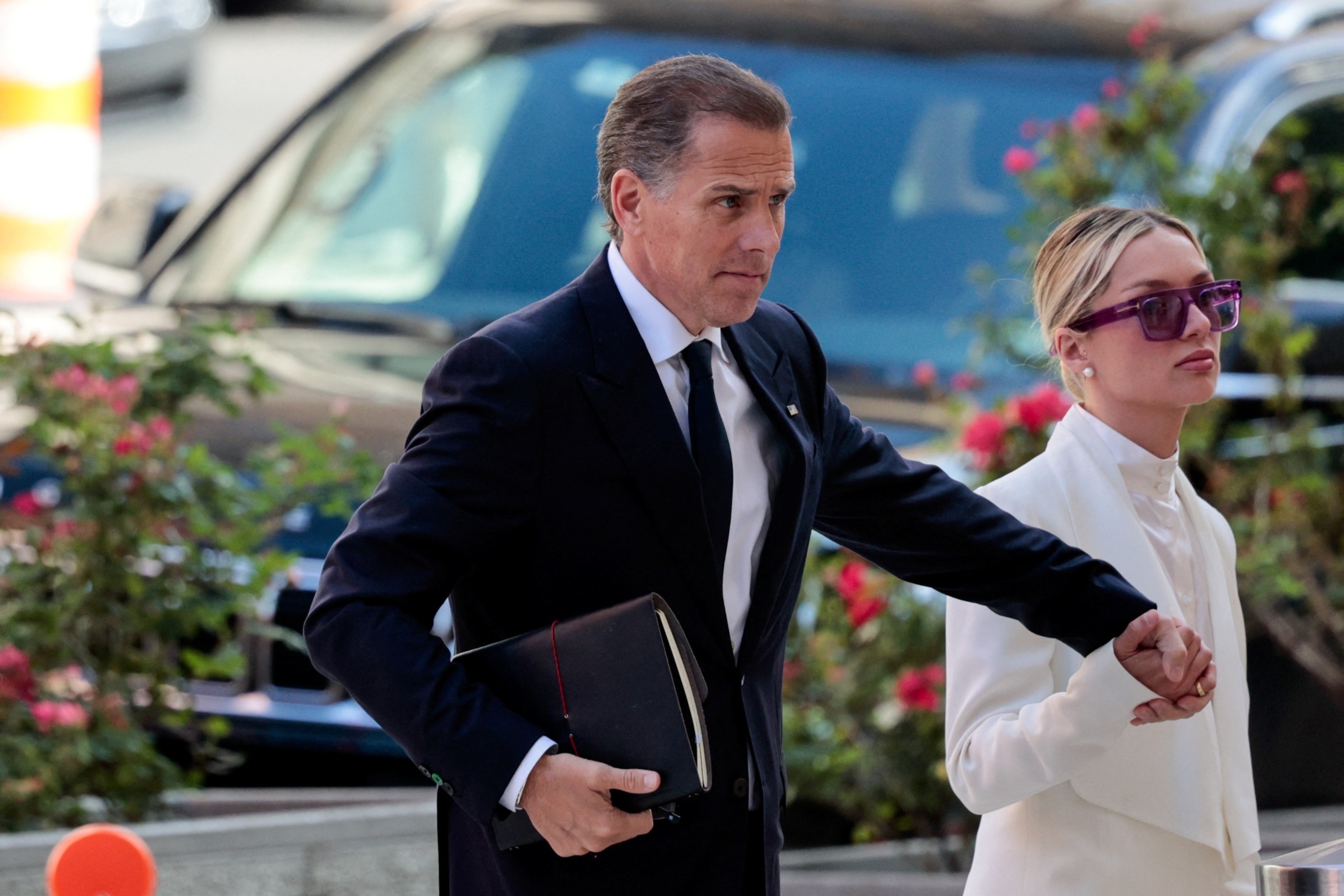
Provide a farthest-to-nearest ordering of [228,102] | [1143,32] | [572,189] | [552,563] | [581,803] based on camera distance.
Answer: [228,102] < [572,189] < [1143,32] < [552,563] < [581,803]

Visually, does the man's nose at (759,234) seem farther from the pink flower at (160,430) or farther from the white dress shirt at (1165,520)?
the pink flower at (160,430)

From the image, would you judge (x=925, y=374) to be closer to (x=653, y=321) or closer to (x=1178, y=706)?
(x=1178, y=706)

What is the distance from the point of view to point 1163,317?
2.59m

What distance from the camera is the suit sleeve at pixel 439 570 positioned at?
2043mm

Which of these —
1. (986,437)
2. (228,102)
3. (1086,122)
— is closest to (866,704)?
(986,437)

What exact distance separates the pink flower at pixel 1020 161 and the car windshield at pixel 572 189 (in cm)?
36

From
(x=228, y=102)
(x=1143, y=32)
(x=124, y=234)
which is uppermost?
(x=228, y=102)

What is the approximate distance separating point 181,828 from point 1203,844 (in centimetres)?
236

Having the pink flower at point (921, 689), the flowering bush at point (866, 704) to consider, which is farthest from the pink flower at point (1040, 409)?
the pink flower at point (921, 689)

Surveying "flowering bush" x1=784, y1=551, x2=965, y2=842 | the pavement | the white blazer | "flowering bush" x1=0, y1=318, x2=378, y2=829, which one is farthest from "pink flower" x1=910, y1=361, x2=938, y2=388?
the pavement

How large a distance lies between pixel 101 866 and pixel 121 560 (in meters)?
1.78

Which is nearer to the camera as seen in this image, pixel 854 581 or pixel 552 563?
pixel 552 563

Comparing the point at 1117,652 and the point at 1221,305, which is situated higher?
Answer: the point at 1221,305

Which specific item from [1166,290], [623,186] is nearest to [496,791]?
[623,186]
